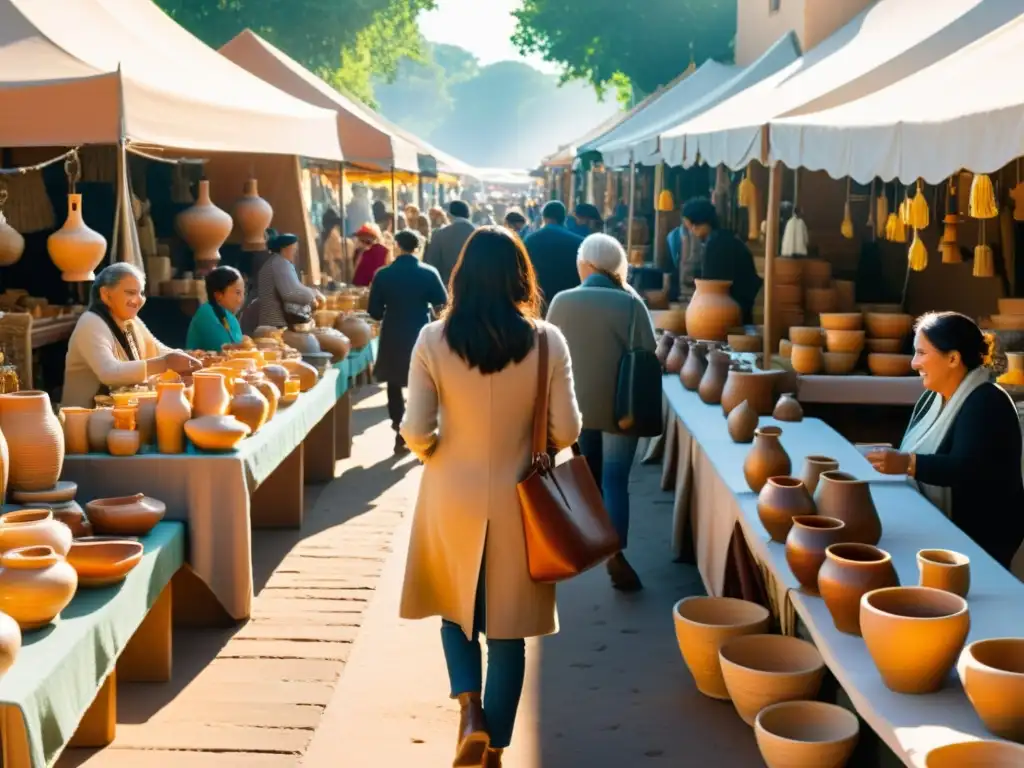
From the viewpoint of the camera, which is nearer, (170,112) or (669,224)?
(170,112)

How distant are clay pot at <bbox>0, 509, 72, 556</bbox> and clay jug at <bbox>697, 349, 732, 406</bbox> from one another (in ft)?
10.8

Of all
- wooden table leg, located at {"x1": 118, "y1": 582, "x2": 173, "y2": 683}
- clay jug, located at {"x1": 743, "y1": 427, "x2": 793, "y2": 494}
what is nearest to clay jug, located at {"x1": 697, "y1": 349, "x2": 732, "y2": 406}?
clay jug, located at {"x1": 743, "y1": 427, "x2": 793, "y2": 494}

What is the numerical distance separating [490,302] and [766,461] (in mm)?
1454

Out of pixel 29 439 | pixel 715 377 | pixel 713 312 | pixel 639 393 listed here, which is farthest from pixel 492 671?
pixel 713 312

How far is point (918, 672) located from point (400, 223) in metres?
17.0

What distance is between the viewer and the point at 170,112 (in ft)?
18.8

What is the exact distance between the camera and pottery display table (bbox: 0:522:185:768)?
2660 millimetres

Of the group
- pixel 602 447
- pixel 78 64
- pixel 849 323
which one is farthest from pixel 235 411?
pixel 849 323

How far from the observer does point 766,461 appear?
13.7ft

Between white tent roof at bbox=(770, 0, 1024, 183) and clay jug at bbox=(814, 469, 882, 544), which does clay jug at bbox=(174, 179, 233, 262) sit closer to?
white tent roof at bbox=(770, 0, 1024, 183)

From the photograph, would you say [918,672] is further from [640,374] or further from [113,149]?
[113,149]

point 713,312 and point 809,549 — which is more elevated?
point 713,312

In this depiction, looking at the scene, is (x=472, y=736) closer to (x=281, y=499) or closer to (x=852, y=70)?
(x=281, y=499)

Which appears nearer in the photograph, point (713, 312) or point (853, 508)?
point (853, 508)
